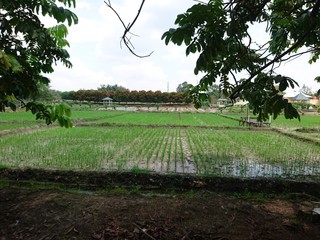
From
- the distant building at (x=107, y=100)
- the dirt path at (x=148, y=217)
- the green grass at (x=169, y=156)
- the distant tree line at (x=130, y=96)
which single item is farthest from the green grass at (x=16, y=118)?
the distant tree line at (x=130, y=96)

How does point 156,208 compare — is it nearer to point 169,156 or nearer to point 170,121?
point 169,156

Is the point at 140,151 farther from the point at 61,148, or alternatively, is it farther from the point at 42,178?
the point at 42,178

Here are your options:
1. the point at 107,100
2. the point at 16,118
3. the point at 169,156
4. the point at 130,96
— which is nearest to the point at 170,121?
the point at 16,118

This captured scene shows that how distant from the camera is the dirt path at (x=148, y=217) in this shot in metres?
3.38

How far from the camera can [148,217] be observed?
3.80 m

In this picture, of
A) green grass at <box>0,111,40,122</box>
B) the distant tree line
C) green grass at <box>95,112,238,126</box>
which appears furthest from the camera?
the distant tree line

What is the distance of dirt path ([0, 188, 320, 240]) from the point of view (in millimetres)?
3375

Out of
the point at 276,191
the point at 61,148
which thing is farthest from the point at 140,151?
the point at 276,191

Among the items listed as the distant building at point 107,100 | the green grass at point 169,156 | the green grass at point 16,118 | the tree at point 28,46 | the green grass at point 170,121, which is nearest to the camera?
the tree at point 28,46

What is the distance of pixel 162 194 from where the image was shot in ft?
17.2

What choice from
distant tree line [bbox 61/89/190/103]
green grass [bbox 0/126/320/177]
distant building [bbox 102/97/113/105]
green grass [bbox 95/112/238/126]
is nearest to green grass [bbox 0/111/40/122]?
green grass [bbox 95/112/238/126]

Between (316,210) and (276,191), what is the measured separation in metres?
1.67

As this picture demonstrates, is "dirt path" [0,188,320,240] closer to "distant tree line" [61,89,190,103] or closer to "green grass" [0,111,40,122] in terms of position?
"green grass" [0,111,40,122]

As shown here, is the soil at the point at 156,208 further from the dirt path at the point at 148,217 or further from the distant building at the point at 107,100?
the distant building at the point at 107,100
